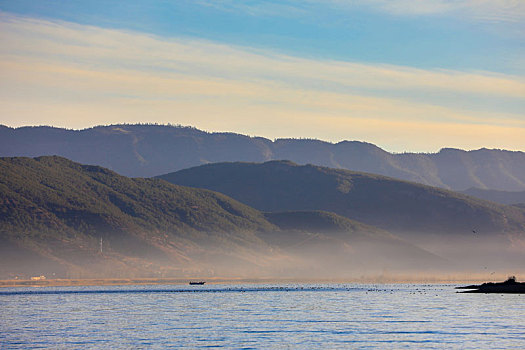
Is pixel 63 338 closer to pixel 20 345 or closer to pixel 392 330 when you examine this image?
pixel 20 345

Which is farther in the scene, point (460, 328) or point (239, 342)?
point (460, 328)

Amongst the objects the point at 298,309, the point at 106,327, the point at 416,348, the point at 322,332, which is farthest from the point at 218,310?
the point at 416,348

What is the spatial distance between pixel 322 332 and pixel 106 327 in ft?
119

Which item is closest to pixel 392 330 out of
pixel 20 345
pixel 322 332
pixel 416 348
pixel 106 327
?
pixel 322 332

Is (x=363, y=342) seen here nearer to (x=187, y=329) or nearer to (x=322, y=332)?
(x=322, y=332)

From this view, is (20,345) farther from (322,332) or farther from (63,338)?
(322,332)

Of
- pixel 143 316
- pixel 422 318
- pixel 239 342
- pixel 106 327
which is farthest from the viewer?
pixel 143 316

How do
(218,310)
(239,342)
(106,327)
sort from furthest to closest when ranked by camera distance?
(218,310) → (106,327) → (239,342)

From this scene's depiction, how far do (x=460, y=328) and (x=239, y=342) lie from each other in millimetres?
39045

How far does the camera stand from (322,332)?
133 m

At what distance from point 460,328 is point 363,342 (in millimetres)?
26169

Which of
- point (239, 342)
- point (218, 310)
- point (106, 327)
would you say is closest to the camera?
point (239, 342)

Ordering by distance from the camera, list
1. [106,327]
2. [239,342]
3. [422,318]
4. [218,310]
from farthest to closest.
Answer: [218,310]
[422,318]
[106,327]
[239,342]

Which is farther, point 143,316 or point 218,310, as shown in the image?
point 218,310
